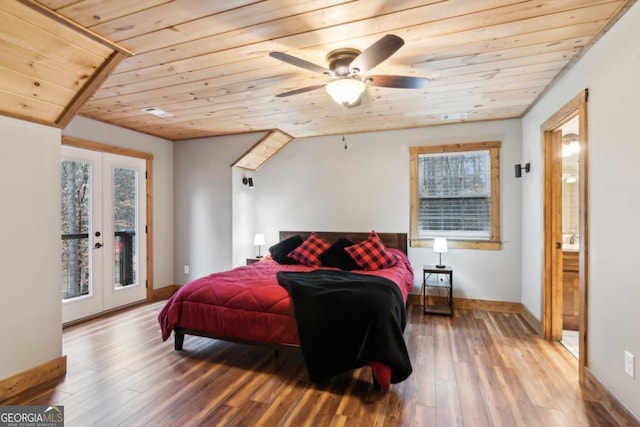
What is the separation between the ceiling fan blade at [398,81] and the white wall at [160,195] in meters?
3.85

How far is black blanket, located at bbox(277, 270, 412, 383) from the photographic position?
→ 2.30 meters

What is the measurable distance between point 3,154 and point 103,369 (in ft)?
6.16

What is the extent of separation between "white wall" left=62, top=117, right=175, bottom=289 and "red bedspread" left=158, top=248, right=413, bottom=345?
87.1 inches

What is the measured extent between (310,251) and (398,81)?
8.60ft

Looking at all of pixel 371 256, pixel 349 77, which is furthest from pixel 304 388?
pixel 349 77

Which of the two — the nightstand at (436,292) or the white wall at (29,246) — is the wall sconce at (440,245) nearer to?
the nightstand at (436,292)

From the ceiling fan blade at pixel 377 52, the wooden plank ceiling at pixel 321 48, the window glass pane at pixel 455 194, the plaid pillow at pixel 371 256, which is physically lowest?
the plaid pillow at pixel 371 256

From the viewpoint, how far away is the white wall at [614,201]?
1.90 m

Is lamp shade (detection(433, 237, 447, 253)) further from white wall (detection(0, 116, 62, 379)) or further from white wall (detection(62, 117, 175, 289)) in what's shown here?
white wall (detection(62, 117, 175, 289))

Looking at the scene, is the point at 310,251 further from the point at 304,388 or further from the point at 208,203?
the point at 304,388

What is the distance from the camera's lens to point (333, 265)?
409cm

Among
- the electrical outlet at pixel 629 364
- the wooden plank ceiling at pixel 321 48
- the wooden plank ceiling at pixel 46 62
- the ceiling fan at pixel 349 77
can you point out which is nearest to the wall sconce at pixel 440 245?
the wooden plank ceiling at pixel 321 48

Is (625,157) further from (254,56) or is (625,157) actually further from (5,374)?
(5,374)

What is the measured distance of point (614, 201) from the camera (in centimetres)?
210
